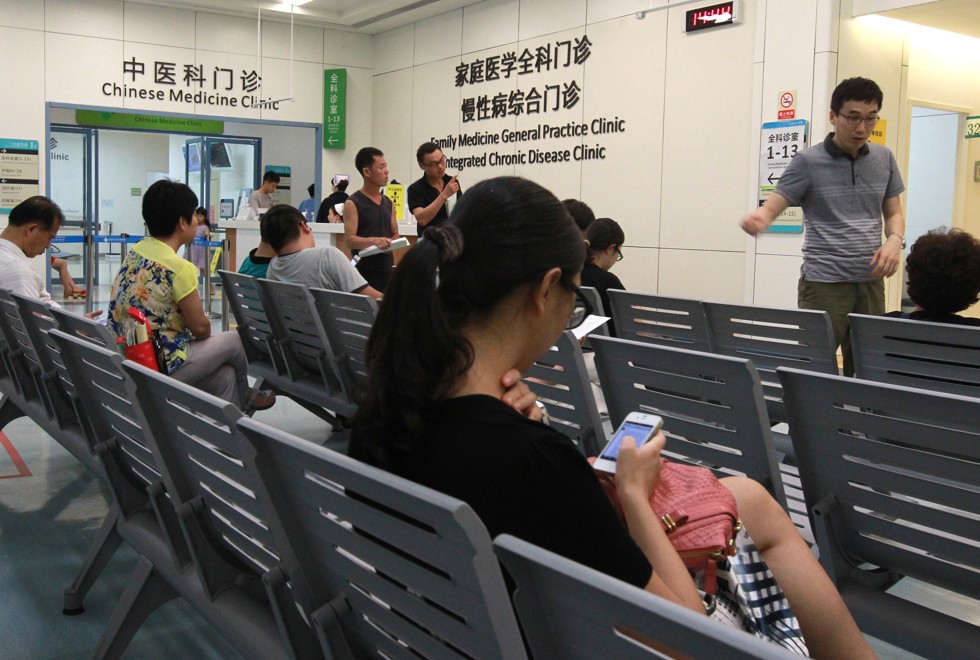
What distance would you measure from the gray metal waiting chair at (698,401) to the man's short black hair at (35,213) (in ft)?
10.7

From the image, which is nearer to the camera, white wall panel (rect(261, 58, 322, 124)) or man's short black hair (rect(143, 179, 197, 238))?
man's short black hair (rect(143, 179, 197, 238))

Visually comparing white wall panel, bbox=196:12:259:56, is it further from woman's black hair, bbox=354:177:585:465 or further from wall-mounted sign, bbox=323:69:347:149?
woman's black hair, bbox=354:177:585:465

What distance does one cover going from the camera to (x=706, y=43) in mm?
8070

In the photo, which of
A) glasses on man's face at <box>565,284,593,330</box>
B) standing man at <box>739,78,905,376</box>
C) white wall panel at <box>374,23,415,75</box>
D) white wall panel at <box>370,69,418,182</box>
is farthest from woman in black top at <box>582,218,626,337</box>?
white wall panel at <box>374,23,415,75</box>

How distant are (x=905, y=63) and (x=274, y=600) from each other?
7.51m

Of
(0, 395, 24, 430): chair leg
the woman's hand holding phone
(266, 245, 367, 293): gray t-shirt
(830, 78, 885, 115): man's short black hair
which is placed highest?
(830, 78, 885, 115): man's short black hair

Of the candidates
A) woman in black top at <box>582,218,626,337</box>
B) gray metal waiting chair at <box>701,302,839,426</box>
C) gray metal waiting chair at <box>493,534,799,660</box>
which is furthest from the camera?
woman in black top at <box>582,218,626,337</box>

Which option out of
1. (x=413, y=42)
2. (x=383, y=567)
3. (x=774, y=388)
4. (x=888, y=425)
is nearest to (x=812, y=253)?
(x=774, y=388)

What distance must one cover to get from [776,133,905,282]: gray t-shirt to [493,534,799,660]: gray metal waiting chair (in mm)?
3522

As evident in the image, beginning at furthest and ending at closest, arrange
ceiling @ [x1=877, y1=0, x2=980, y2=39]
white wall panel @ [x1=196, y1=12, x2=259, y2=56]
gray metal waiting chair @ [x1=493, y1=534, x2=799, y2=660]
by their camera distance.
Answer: white wall panel @ [x1=196, y1=12, x2=259, y2=56]
ceiling @ [x1=877, y1=0, x2=980, y2=39]
gray metal waiting chair @ [x1=493, y1=534, x2=799, y2=660]

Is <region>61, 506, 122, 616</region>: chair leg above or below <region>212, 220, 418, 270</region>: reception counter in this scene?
below

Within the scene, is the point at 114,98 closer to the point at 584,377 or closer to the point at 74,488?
the point at 74,488

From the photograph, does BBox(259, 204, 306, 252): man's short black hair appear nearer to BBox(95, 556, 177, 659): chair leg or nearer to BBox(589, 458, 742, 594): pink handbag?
BBox(95, 556, 177, 659): chair leg

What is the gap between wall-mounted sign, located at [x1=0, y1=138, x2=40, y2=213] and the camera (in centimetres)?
1083
